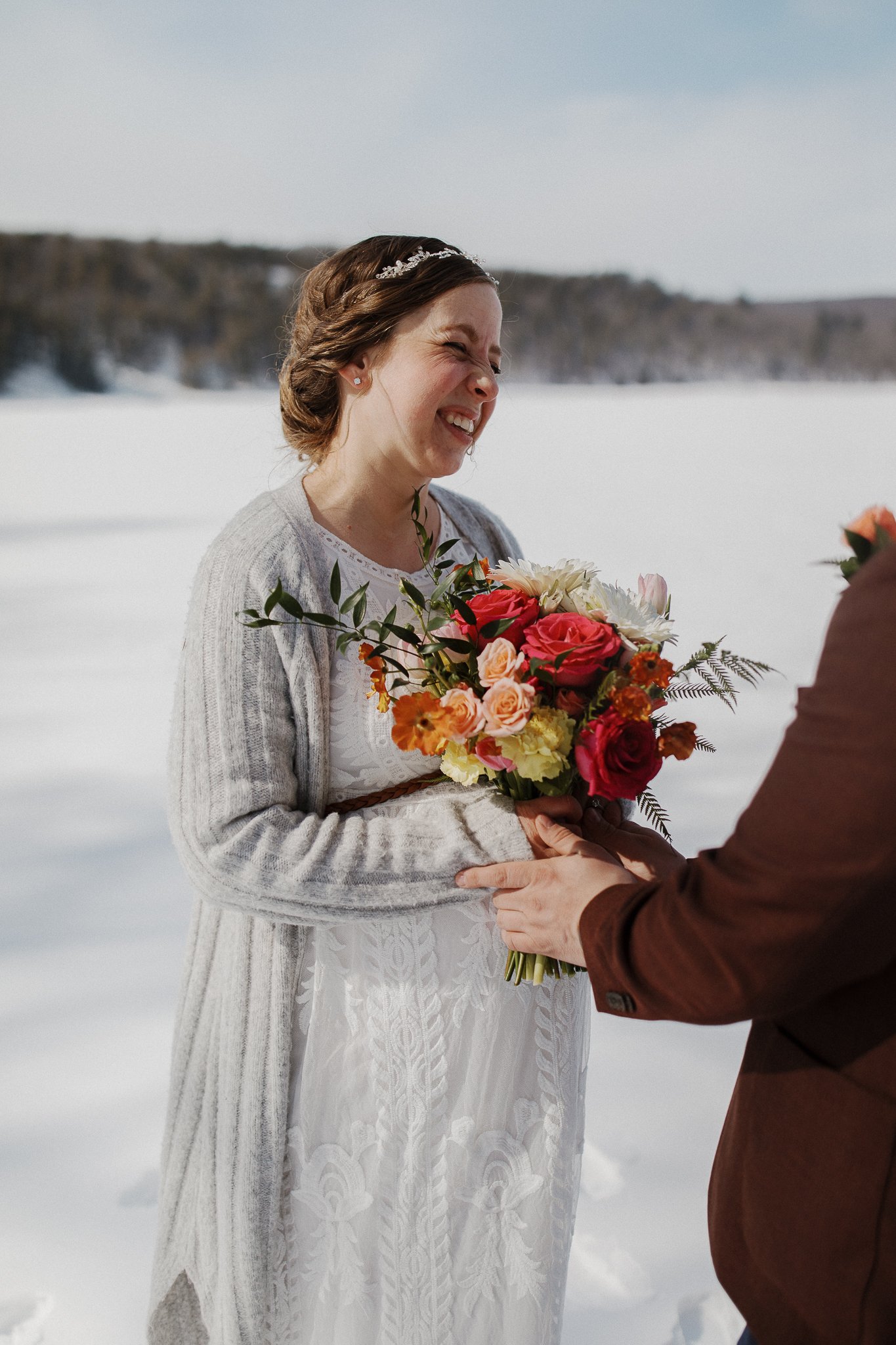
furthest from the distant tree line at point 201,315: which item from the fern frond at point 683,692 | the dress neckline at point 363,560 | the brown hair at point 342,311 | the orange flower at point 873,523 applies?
the orange flower at point 873,523

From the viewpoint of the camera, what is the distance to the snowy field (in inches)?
87.6

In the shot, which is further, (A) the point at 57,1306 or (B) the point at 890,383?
(B) the point at 890,383

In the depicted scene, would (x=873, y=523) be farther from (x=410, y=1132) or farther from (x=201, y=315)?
(x=201, y=315)

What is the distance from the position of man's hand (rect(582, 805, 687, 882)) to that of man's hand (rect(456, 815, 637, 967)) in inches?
3.9

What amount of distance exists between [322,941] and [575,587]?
588mm

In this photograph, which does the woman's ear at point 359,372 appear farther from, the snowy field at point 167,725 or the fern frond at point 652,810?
the fern frond at point 652,810

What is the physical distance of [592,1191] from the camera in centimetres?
239

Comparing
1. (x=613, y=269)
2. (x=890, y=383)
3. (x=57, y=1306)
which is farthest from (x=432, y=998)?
(x=890, y=383)

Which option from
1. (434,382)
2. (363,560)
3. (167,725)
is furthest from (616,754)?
(167,725)

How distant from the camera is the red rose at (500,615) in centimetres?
123

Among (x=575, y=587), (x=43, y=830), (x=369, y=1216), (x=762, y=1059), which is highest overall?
(x=575, y=587)

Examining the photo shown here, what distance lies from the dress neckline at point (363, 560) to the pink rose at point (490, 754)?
1.15 feet

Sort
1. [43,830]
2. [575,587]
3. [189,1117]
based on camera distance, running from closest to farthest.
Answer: [575,587] → [189,1117] → [43,830]

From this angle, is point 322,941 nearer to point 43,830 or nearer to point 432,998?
point 432,998
